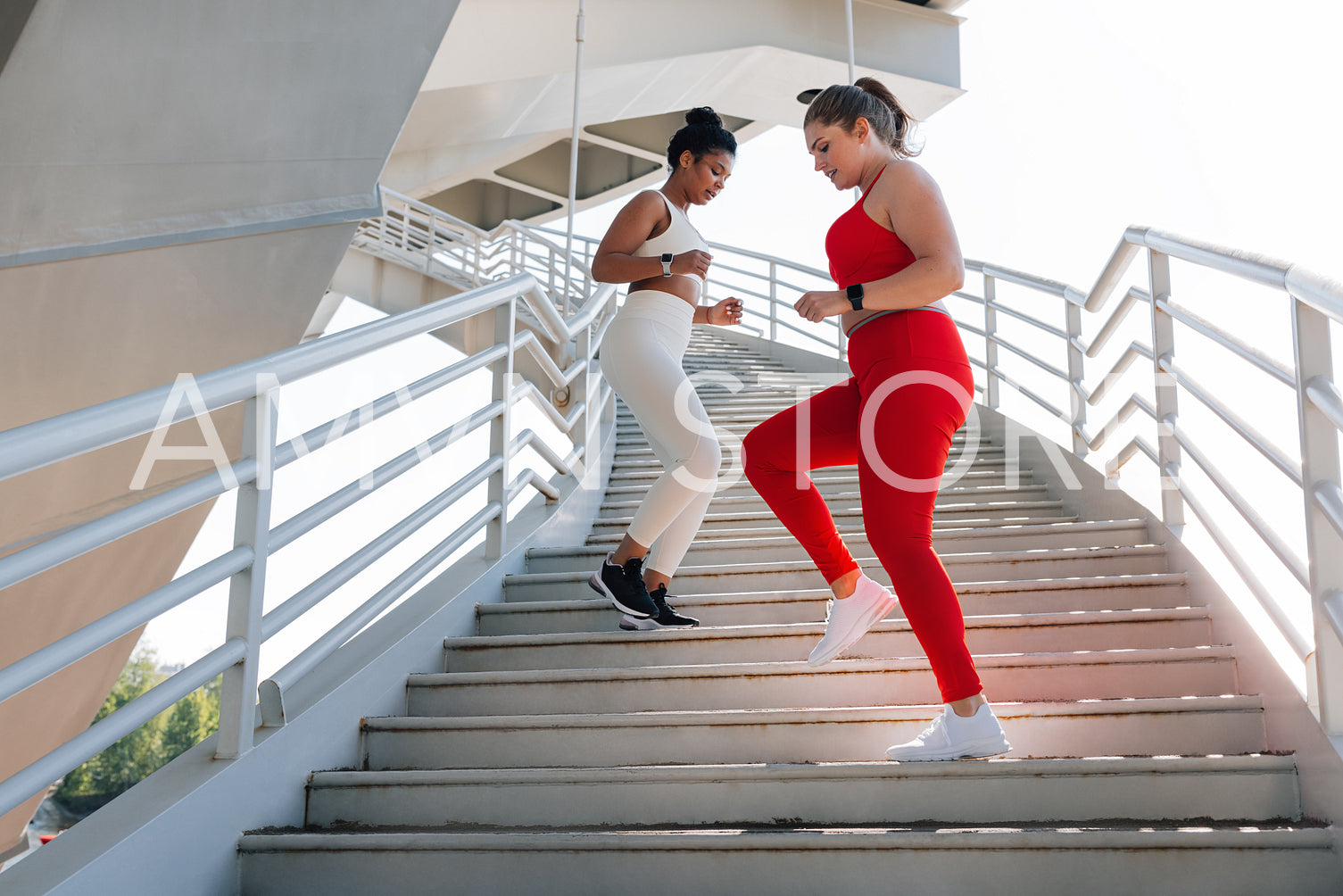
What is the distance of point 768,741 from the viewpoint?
217 cm

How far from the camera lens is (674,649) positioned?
104 inches

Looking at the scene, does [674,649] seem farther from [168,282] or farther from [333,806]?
[168,282]

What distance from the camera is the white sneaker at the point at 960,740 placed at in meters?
1.89

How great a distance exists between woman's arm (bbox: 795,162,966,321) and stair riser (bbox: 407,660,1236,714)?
900 mm

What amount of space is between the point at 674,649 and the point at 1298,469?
1516mm

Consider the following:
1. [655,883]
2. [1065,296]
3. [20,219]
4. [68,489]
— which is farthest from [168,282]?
[1065,296]

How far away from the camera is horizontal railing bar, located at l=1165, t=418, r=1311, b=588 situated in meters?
1.82

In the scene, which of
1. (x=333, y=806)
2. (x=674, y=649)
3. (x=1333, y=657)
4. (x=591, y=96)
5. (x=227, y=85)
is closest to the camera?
(x=1333, y=657)

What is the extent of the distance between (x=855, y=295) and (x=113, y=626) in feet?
4.88

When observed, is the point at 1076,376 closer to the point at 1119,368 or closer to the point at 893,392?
the point at 1119,368

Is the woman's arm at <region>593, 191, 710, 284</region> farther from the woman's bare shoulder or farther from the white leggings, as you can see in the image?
the woman's bare shoulder

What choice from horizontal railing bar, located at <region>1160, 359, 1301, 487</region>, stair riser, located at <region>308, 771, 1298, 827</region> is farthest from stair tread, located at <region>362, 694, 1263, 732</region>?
horizontal railing bar, located at <region>1160, 359, 1301, 487</region>

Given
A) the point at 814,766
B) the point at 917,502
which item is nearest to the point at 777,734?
the point at 814,766

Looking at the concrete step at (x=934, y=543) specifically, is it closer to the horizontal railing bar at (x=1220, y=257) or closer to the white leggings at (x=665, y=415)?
the white leggings at (x=665, y=415)
